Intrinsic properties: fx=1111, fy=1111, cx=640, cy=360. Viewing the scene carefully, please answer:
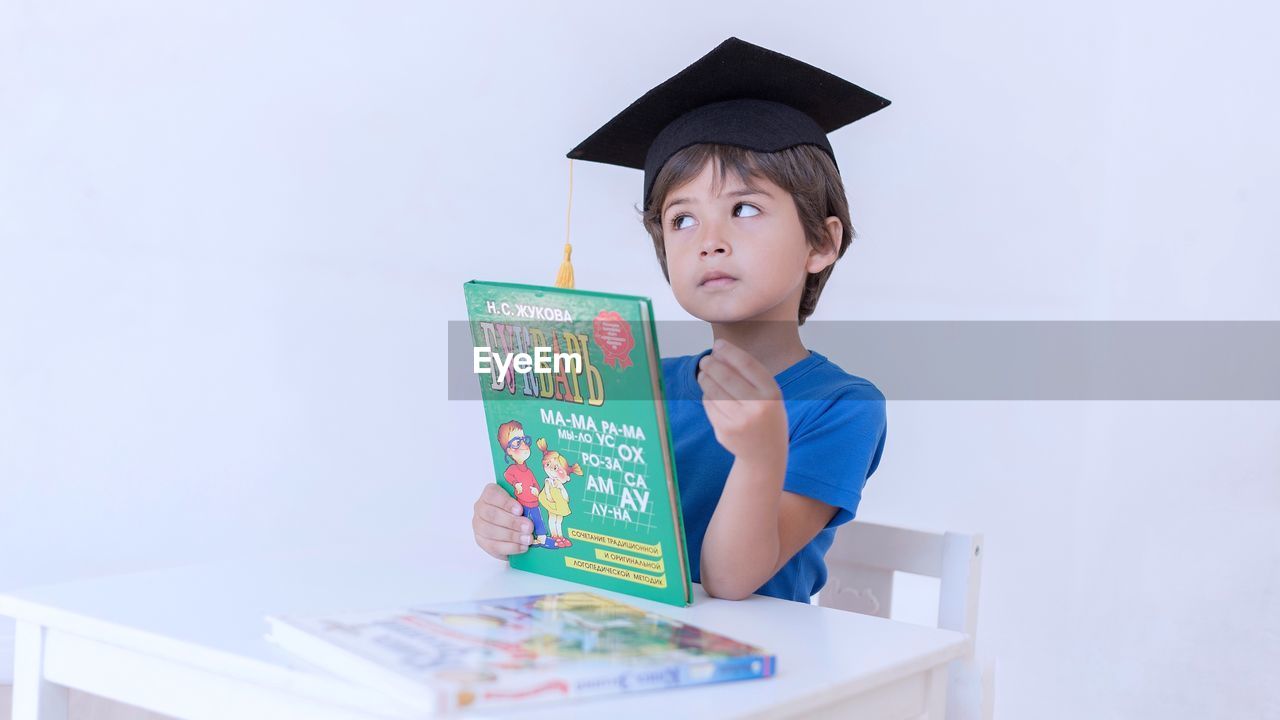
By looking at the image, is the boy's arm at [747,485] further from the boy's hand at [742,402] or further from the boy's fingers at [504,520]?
the boy's fingers at [504,520]

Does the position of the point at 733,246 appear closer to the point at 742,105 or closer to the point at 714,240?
the point at 714,240

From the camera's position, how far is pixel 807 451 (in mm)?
1032

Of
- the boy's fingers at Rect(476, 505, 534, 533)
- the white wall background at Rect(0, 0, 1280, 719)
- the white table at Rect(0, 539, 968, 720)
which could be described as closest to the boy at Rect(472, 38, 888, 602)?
the boy's fingers at Rect(476, 505, 534, 533)

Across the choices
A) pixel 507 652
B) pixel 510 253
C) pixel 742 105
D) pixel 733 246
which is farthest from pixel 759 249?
pixel 510 253

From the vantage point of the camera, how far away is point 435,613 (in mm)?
728

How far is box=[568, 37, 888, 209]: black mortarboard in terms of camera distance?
3.63ft

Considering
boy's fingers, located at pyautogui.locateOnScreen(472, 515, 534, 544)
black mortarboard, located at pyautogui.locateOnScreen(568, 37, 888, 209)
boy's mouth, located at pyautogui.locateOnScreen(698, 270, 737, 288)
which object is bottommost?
boy's fingers, located at pyautogui.locateOnScreen(472, 515, 534, 544)

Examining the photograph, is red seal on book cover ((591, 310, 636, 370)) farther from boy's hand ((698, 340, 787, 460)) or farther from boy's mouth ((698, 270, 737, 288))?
boy's mouth ((698, 270, 737, 288))

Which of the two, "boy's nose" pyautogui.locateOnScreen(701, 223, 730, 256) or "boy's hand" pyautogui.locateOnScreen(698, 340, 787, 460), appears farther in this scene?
"boy's nose" pyautogui.locateOnScreen(701, 223, 730, 256)

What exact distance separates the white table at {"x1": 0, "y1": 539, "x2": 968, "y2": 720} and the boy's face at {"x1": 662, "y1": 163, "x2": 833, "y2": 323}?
321mm

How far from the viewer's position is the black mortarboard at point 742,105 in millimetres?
1105

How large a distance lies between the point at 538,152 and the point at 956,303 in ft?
2.59

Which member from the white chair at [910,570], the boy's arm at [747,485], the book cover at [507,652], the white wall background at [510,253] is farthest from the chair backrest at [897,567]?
the white wall background at [510,253]

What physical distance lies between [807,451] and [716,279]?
20 centimetres
